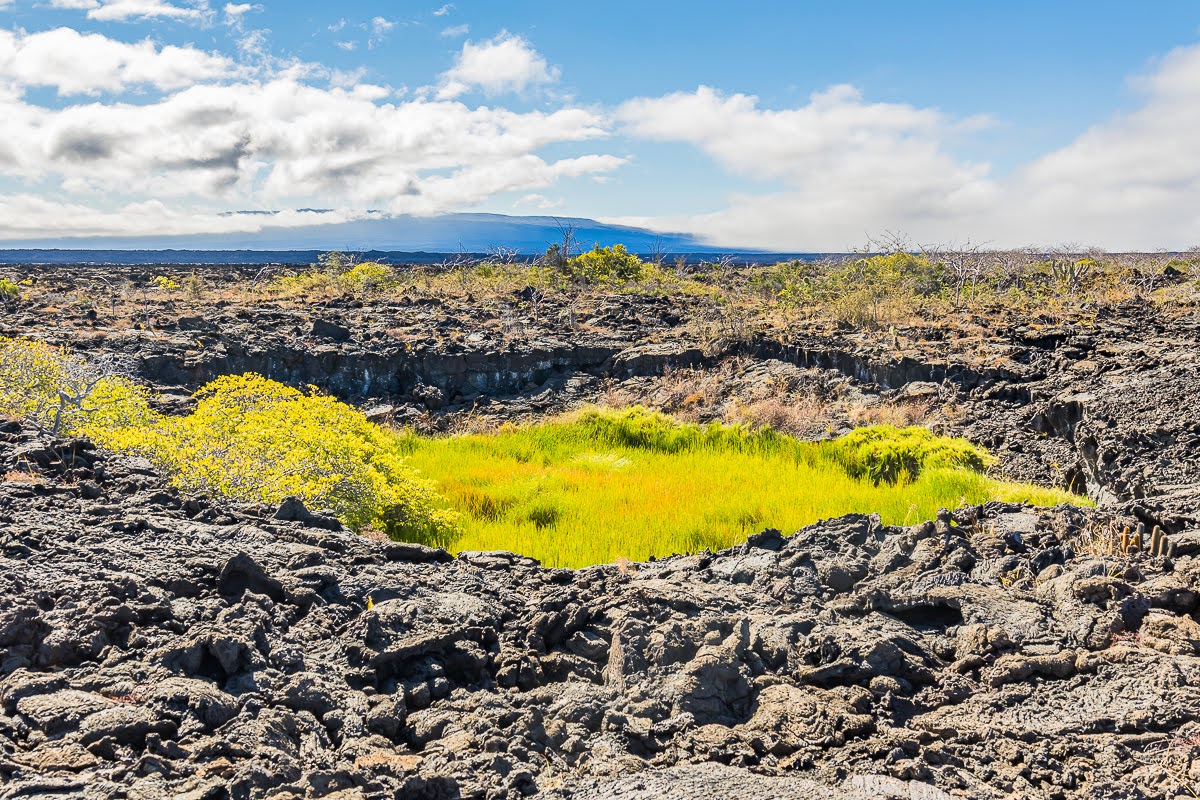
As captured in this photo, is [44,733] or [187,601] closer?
[44,733]

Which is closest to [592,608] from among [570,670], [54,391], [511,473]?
[570,670]

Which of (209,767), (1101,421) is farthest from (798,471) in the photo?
(209,767)

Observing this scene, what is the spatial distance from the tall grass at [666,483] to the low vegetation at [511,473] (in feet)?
0.10

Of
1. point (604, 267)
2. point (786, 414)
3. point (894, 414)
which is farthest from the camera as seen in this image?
point (604, 267)

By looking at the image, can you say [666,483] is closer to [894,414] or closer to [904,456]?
[904,456]

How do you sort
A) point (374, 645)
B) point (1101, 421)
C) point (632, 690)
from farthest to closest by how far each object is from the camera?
1. point (1101, 421)
2. point (374, 645)
3. point (632, 690)

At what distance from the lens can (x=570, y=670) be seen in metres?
3.61

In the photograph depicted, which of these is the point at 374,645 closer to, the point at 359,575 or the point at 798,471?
the point at 359,575

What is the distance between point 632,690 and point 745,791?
71 centimetres

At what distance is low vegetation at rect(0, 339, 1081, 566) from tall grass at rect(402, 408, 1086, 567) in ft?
0.10

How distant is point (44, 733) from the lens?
105 inches

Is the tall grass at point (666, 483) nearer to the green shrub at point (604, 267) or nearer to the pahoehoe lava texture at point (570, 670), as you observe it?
the pahoehoe lava texture at point (570, 670)

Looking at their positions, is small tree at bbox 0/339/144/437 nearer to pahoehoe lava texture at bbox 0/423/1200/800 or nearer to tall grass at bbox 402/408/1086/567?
pahoehoe lava texture at bbox 0/423/1200/800

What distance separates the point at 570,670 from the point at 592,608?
428mm
